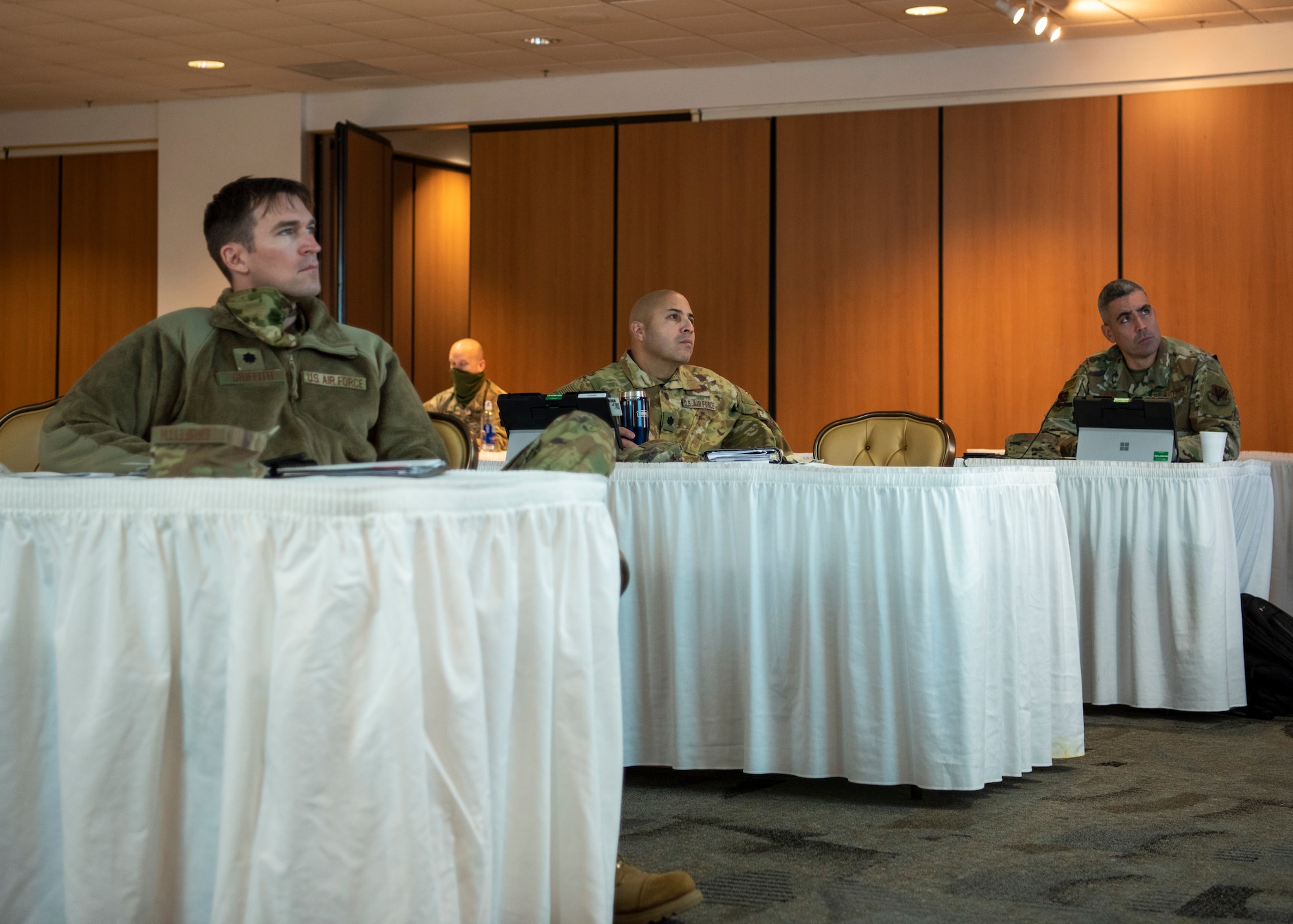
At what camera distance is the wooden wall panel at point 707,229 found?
314 inches

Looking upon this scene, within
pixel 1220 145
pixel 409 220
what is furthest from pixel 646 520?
pixel 409 220

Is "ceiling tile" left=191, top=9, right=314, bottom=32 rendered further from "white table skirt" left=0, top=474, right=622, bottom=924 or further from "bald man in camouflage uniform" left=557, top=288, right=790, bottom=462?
"white table skirt" left=0, top=474, right=622, bottom=924

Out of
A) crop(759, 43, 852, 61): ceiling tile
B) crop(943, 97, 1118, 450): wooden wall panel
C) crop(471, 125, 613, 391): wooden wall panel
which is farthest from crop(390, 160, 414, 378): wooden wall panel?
crop(943, 97, 1118, 450): wooden wall panel

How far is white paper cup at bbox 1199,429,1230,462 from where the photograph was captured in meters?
4.29

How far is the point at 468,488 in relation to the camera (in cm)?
167

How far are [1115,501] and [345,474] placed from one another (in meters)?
3.06

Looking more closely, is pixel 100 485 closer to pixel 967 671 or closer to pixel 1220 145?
pixel 967 671

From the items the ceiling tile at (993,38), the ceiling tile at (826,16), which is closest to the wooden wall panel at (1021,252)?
the ceiling tile at (993,38)

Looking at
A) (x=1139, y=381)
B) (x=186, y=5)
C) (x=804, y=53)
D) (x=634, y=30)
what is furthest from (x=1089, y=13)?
(x=186, y=5)

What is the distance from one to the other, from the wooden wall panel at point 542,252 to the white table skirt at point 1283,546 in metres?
4.31

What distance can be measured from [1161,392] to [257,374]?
366cm

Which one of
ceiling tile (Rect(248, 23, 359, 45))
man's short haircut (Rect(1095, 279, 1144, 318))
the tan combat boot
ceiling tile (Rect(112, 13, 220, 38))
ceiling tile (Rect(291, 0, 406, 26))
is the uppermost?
ceiling tile (Rect(248, 23, 359, 45))

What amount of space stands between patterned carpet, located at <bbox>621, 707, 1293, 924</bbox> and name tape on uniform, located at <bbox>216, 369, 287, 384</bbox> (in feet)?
3.74

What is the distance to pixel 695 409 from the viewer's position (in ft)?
13.6
